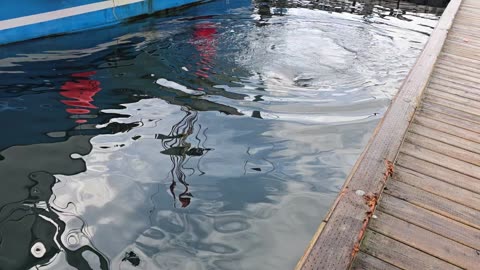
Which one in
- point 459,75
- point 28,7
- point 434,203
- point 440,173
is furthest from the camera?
point 28,7

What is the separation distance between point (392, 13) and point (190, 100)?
7.38 m

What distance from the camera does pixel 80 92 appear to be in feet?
15.5

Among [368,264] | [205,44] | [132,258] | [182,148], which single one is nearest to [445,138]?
[368,264]

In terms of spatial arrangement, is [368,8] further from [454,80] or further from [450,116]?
[450,116]

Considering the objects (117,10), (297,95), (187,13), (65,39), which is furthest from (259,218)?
(187,13)

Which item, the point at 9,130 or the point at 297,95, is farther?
the point at 297,95

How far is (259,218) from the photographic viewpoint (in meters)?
2.88

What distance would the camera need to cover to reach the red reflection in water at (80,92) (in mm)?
4313

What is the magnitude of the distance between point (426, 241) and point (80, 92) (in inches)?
158

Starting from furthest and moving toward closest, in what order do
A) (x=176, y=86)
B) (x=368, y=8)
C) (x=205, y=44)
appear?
(x=368, y=8)
(x=205, y=44)
(x=176, y=86)

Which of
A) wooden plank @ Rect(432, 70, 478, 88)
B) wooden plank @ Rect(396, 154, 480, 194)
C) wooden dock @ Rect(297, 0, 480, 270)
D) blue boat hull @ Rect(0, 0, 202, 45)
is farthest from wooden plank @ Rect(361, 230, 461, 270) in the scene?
blue boat hull @ Rect(0, 0, 202, 45)

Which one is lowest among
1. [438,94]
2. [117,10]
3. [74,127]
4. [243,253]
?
[243,253]

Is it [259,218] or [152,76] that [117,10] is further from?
[259,218]

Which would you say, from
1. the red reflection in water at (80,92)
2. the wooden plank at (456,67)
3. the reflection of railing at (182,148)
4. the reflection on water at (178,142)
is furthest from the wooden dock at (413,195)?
the red reflection in water at (80,92)
